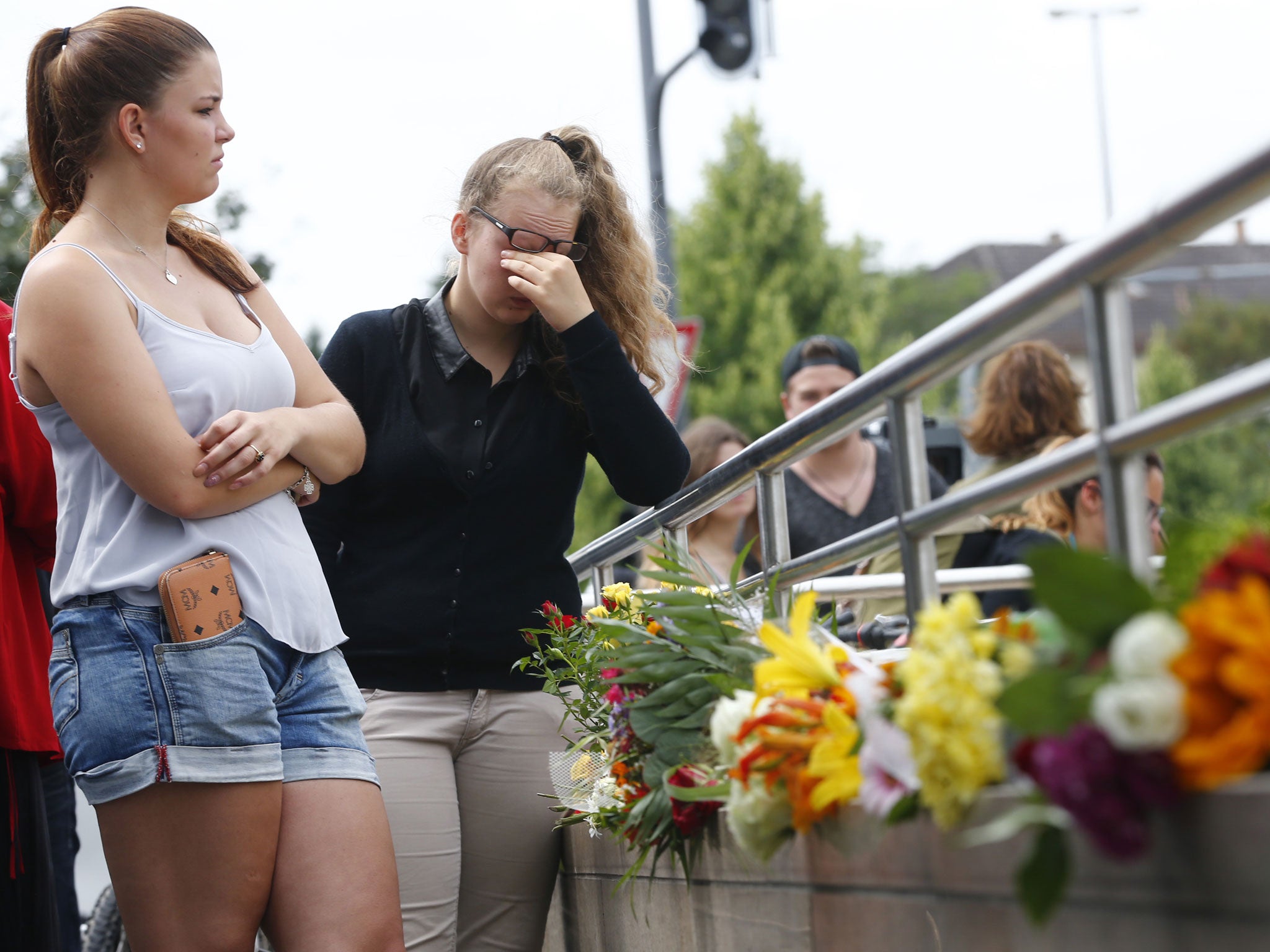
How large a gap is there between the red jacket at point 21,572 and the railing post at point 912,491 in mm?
1688

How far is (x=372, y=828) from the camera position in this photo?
2.38 metres

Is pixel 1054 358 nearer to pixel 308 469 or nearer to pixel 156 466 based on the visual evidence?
pixel 308 469

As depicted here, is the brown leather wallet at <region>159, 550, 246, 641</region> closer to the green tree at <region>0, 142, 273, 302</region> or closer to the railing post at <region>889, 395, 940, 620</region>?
the railing post at <region>889, 395, 940, 620</region>

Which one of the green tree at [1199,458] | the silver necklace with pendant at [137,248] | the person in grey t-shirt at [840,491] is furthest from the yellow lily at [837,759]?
the green tree at [1199,458]

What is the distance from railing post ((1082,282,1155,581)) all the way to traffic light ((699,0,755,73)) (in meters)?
6.71

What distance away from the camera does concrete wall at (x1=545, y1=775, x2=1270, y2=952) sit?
127cm

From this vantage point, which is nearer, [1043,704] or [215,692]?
[1043,704]

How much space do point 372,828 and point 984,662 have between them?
1.30 m

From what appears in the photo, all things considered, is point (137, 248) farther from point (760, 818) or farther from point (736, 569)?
point (760, 818)

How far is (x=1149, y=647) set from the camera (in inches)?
48.1

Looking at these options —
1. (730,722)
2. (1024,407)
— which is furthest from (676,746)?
(1024,407)

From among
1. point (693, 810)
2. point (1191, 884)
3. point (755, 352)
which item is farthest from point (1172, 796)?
point (755, 352)

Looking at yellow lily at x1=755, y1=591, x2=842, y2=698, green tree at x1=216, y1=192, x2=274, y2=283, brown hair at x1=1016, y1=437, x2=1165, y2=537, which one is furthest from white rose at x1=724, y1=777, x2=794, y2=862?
green tree at x1=216, y1=192, x2=274, y2=283

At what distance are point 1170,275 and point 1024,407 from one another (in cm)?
6619
